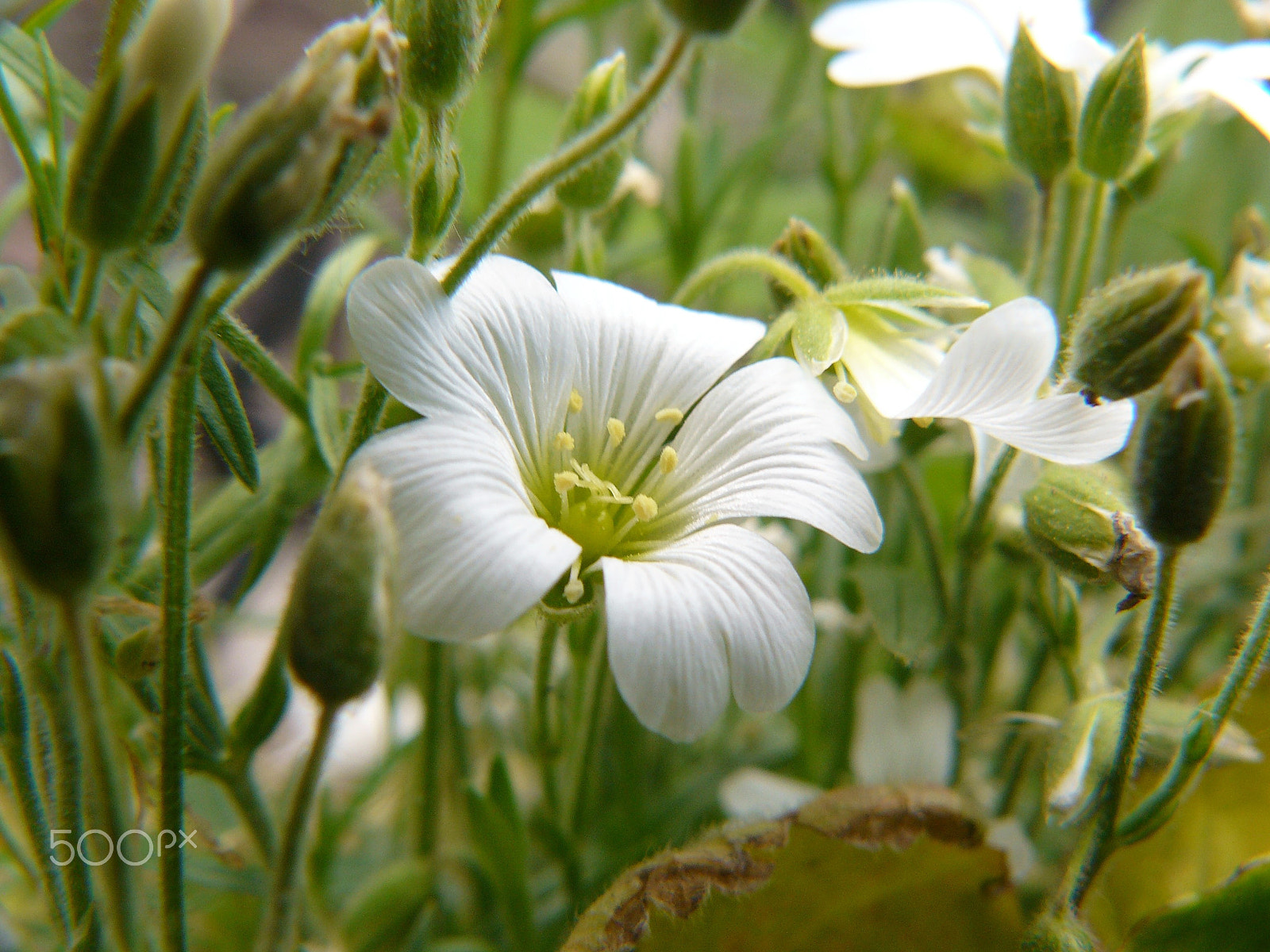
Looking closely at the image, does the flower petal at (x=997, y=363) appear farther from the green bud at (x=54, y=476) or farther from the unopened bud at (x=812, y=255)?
the green bud at (x=54, y=476)

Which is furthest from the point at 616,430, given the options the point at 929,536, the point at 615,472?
the point at 929,536

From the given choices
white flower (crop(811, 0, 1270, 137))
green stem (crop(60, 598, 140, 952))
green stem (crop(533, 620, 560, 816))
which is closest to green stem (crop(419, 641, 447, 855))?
green stem (crop(533, 620, 560, 816))

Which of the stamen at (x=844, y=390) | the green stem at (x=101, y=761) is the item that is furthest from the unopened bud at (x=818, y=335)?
the green stem at (x=101, y=761)

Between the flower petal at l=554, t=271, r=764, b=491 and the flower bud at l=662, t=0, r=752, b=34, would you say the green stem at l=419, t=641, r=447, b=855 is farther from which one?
the flower bud at l=662, t=0, r=752, b=34

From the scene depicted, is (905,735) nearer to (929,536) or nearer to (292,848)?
(929,536)

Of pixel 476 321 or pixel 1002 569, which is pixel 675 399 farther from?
pixel 1002 569

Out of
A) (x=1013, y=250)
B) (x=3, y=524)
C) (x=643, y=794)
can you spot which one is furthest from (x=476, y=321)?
(x=1013, y=250)

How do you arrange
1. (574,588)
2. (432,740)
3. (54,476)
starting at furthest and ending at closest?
(432,740), (574,588), (54,476)

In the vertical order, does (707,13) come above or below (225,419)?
above
